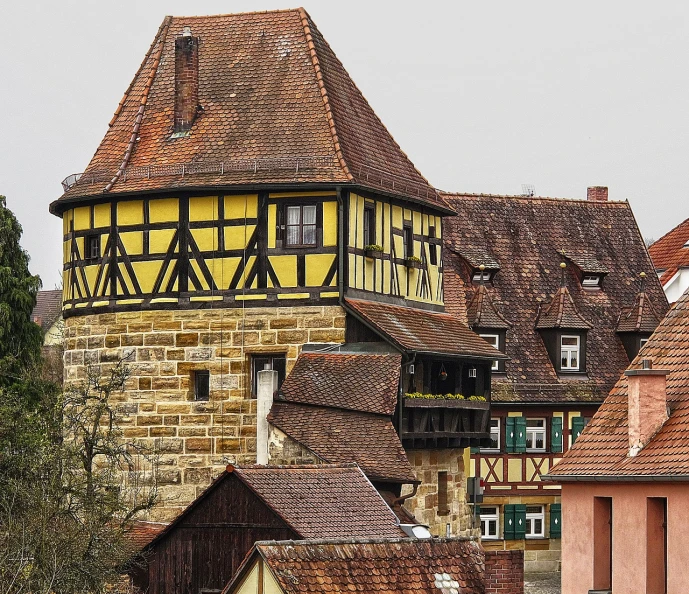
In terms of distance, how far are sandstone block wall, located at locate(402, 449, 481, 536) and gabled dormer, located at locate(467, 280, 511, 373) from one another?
7947mm

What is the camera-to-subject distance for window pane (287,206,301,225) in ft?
→ 135

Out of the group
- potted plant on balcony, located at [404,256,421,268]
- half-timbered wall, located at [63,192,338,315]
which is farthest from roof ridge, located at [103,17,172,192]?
potted plant on balcony, located at [404,256,421,268]

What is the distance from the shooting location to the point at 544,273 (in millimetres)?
55375

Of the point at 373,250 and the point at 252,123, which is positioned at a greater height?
the point at 252,123

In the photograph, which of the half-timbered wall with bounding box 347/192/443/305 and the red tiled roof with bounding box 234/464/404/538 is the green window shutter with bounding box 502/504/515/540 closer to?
the half-timbered wall with bounding box 347/192/443/305

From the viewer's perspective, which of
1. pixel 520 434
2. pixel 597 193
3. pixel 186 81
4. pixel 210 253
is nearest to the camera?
pixel 210 253

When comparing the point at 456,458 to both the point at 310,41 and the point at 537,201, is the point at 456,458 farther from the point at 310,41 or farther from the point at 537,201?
the point at 537,201

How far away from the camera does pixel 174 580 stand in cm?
3262

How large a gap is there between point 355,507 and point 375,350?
912 cm

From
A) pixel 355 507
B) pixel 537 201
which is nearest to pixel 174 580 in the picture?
pixel 355 507

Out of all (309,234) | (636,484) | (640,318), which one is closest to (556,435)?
(640,318)

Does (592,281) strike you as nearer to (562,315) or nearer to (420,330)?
(562,315)

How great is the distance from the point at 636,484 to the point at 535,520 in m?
23.6

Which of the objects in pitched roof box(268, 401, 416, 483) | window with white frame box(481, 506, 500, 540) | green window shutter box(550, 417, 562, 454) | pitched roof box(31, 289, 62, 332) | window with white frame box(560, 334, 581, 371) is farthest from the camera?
pitched roof box(31, 289, 62, 332)
